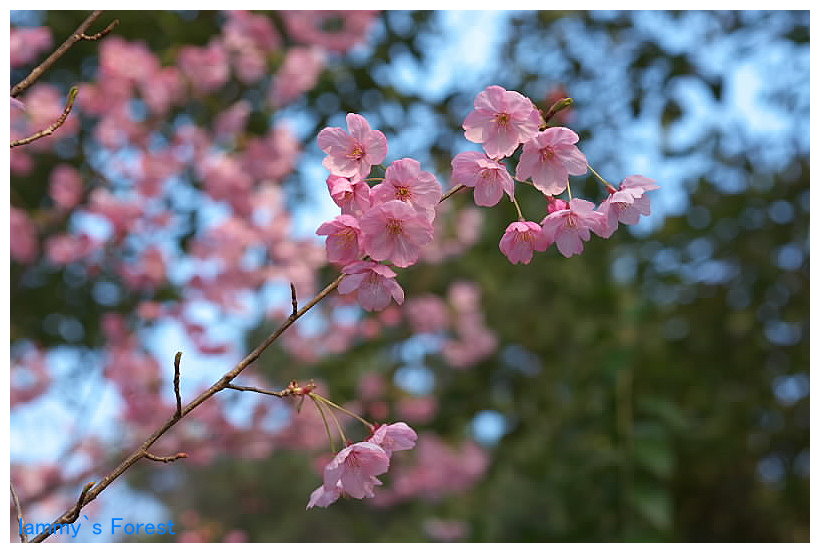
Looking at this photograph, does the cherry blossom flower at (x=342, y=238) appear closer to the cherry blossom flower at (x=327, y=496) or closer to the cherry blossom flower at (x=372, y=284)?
the cherry blossom flower at (x=372, y=284)

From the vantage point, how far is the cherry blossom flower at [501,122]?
722 mm

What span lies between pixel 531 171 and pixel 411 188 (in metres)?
0.12

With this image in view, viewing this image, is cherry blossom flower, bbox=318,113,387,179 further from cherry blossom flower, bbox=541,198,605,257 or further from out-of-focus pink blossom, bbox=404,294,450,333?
out-of-focus pink blossom, bbox=404,294,450,333

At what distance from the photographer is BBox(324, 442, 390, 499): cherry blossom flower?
2.41 ft

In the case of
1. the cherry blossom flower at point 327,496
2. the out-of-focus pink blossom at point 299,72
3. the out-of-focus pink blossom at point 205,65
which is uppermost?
the cherry blossom flower at point 327,496

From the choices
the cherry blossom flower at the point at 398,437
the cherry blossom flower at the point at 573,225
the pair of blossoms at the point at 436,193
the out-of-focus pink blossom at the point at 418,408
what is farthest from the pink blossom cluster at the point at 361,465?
the out-of-focus pink blossom at the point at 418,408

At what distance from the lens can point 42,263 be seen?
2320mm

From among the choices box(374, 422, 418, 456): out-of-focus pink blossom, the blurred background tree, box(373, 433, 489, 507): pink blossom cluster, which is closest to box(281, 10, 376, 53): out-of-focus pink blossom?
the blurred background tree

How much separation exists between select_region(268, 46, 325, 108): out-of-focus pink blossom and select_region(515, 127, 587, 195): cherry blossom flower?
4.59 feet

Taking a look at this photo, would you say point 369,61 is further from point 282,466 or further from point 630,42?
point 282,466

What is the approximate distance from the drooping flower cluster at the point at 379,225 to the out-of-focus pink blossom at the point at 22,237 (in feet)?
5.62

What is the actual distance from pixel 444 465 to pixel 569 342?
49.1 inches

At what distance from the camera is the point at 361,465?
75 centimetres

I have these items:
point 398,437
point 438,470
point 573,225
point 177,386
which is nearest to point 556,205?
point 573,225
